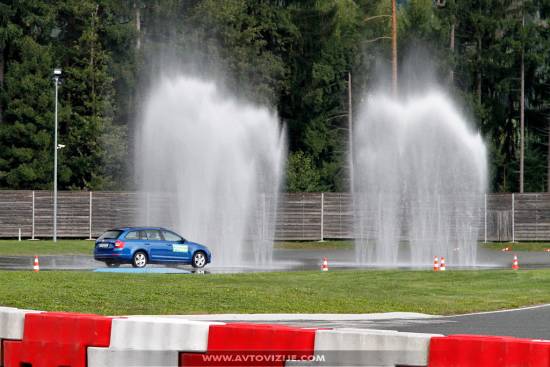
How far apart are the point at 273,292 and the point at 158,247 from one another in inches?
491

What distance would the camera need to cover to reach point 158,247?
3962 centimetres

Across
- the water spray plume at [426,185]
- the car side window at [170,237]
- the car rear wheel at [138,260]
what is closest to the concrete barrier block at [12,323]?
the car rear wheel at [138,260]

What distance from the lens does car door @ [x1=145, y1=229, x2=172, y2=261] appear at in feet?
130

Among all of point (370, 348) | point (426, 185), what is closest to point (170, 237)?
point (426, 185)

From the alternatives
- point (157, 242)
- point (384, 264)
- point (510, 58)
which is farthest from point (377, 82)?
point (157, 242)

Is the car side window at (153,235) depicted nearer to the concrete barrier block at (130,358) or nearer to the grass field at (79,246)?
the grass field at (79,246)

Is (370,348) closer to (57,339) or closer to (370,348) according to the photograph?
(370,348)

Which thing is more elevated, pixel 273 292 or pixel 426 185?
pixel 426 185

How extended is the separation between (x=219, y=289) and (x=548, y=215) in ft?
120

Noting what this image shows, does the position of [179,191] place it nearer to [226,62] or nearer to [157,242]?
[157,242]

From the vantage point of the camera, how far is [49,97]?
222 ft

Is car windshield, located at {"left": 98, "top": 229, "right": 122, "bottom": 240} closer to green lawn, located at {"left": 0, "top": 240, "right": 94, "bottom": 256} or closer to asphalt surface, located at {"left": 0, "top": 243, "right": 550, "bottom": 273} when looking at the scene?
asphalt surface, located at {"left": 0, "top": 243, "right": 550, "bottom": 273}

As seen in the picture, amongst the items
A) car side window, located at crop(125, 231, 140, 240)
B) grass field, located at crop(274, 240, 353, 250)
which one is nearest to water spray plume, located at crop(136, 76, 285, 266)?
grass field, located at crop(274, 240, 353, 250)

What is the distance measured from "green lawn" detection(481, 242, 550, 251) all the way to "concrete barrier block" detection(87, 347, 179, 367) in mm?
47659
